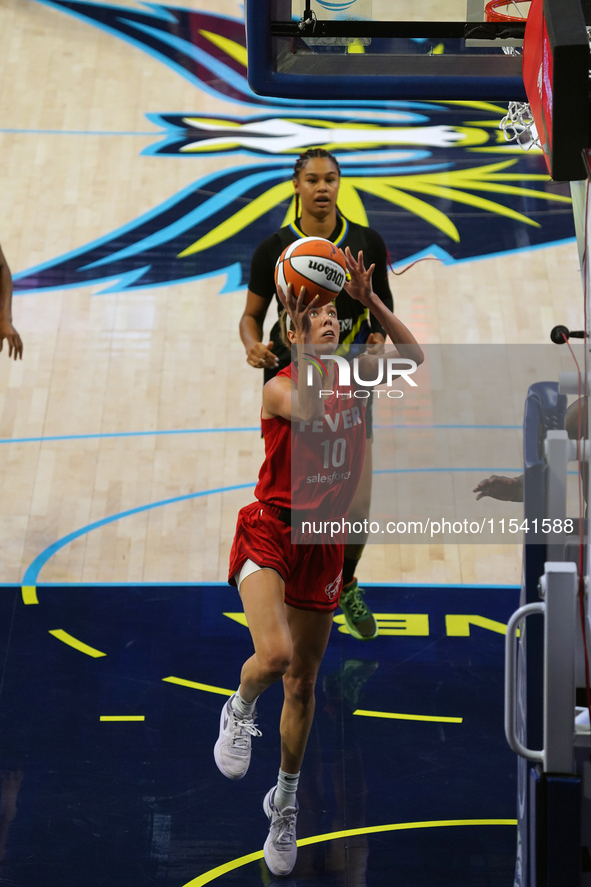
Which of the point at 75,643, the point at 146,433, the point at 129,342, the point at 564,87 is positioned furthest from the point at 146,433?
the point at 564,87

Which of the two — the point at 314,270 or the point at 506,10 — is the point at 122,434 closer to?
the point at 314,270

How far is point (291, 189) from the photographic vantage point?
27.0 feet

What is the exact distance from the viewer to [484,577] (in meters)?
5.69

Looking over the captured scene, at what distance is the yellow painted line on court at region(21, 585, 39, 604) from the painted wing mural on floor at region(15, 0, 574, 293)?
2.73m

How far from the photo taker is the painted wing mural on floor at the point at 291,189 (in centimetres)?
775

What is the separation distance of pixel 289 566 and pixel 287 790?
0.84 meters

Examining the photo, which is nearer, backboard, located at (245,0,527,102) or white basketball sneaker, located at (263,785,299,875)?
white basketball sneaker, located at (263,785,299,875)

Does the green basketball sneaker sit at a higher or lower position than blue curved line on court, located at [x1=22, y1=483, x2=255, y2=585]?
lower

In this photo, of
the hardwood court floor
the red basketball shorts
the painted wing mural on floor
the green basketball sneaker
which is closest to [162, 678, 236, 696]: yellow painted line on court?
the green basketball sneaker

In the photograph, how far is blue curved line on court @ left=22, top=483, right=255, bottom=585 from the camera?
5.66 m

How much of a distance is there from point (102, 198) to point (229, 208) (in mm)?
1053

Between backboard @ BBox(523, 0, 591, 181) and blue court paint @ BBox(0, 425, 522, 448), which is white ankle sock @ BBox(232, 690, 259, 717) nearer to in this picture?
backboard @ BBox(523, 0, 591, 181)

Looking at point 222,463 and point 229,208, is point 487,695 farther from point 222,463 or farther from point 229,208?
point 229,208

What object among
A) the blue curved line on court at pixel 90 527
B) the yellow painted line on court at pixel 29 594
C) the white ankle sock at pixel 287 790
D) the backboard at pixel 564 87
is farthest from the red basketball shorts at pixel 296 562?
the blue curved line on court at pixel 90 527
